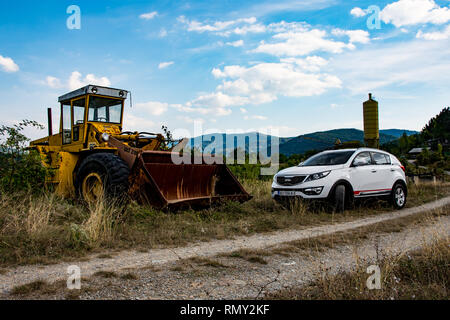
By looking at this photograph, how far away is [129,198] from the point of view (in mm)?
8031

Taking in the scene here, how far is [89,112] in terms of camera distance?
1040 centimetres

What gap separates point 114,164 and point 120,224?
175 cm

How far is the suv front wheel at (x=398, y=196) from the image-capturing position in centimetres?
1101

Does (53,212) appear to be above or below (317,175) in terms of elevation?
below

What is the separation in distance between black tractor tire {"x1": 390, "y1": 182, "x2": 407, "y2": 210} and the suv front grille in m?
3.19

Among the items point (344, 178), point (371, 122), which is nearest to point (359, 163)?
point (344, 178)

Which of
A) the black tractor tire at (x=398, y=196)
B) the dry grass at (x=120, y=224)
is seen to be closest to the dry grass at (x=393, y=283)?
the dry grass at (x=120, y=224)

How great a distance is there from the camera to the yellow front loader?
8.22m

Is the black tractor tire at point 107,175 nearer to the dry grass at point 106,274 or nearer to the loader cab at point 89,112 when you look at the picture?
the loader cab at point 89,112

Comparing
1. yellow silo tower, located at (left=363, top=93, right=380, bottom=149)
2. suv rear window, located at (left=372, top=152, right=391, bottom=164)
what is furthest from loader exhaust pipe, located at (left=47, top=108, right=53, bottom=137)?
yellow silo tower, located at (left=363, top=93, right=380, bottom=149)

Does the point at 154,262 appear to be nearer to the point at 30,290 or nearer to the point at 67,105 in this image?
the point at 30,290

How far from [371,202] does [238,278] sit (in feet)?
25.5
